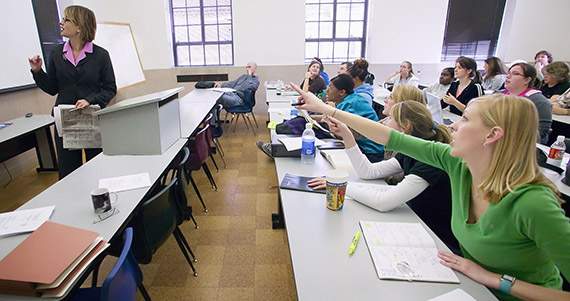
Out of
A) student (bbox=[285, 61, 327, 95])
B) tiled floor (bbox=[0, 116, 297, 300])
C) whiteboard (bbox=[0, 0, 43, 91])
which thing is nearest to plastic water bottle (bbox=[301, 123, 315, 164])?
tiled floor (bbox=[0, 116, 297, 300])

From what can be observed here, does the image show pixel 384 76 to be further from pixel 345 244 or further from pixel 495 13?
pixel 345 244

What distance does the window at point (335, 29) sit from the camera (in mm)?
6723

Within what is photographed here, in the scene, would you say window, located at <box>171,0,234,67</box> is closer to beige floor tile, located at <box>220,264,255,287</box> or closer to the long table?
the long table

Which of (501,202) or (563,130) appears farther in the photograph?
(563,130)

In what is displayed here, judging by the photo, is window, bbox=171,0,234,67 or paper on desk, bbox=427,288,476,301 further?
window, bbox=171,0,234,67

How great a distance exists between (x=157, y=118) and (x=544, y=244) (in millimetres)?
2145

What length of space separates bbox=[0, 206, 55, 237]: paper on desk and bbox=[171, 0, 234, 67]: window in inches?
229

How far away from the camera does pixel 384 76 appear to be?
6902 mm

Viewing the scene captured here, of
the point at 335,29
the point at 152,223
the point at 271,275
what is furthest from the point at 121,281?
the point at 335,29

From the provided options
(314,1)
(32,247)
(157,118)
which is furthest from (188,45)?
(32,247)

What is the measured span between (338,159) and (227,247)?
113 cm

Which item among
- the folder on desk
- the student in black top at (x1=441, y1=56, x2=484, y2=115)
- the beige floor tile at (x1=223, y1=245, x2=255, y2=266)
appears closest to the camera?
the folder on desk

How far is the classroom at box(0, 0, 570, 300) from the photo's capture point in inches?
77.4

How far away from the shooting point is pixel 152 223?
5.40ft
